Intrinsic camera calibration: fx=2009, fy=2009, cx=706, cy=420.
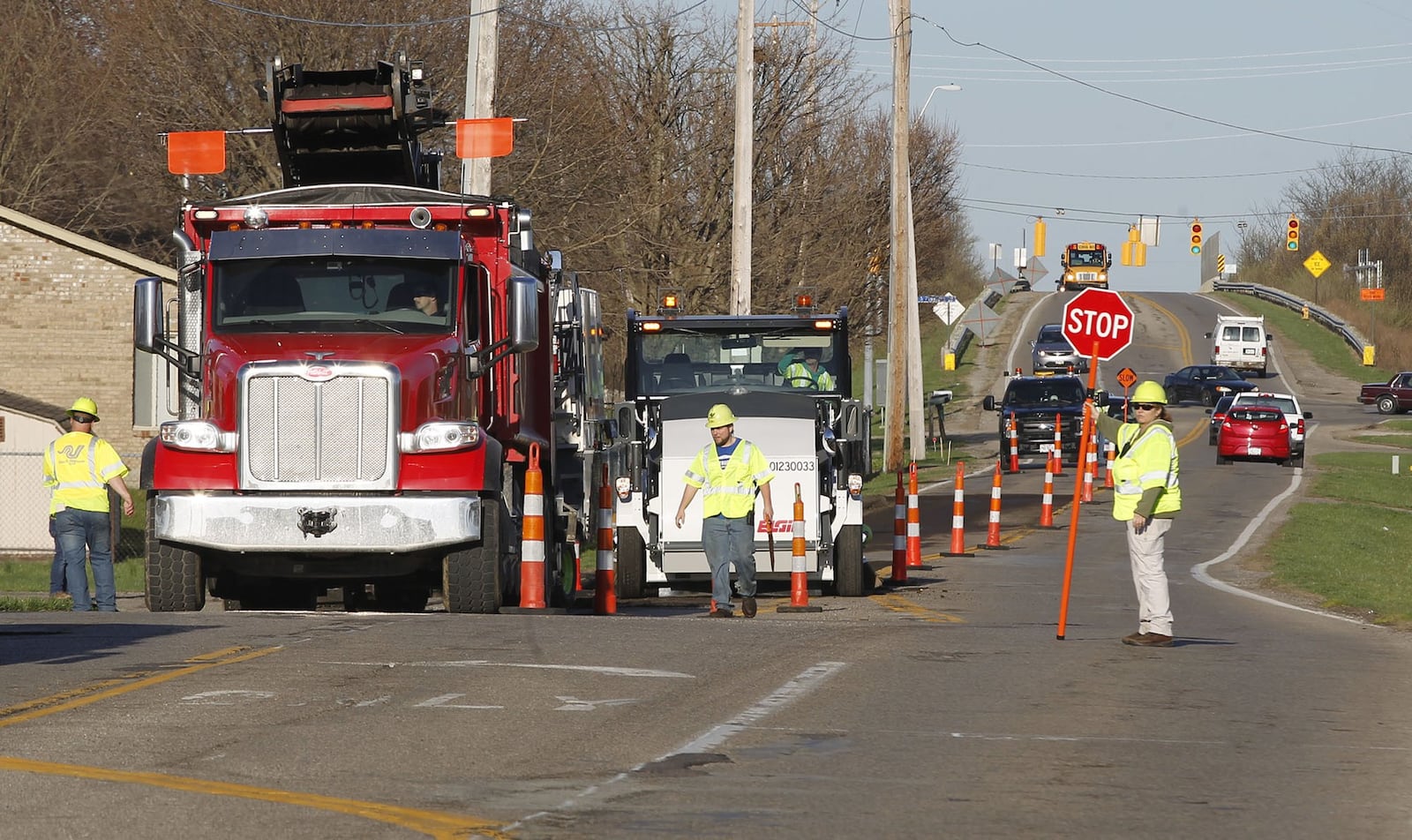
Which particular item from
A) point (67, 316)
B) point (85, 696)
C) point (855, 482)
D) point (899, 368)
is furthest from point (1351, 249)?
point (85, 696)

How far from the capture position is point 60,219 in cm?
4578

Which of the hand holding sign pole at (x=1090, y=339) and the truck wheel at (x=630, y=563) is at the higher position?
the hand holding sign pole at (x=1090, y=339)

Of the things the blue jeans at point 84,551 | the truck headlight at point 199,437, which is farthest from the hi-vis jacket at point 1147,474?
the blue jeans at point 84,551

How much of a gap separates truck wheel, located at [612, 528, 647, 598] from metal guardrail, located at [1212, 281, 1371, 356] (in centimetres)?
7823

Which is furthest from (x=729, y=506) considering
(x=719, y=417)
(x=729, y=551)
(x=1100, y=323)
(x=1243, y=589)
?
(x=1243, y=589)

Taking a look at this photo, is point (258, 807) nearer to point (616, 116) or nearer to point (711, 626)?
point (711, 626)

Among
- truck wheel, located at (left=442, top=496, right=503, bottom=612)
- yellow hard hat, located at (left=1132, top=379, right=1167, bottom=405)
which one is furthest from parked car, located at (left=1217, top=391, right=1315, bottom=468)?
truck wheel, located at (left=442, top=496, right=503, bottom=612)

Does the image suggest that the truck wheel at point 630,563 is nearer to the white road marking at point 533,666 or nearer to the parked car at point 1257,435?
the white road marking at point 533,666

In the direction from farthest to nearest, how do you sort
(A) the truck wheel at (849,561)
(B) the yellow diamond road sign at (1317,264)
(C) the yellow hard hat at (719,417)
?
1. (B) the yellow diamond road sign at (1317,264)
2. (A) the truck wheel at (849,561)
3. (C) the yellow hard hat at (719,417)

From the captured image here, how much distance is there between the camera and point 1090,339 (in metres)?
21.0

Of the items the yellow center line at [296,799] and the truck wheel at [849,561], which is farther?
the truck wheel at [849,561]

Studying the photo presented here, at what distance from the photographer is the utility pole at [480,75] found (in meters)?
24.6

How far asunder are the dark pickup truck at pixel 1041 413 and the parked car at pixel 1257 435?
3695 mm

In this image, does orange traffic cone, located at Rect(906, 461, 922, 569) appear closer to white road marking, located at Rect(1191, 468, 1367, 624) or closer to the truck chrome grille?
white road marking, located at Rect(1191, 468, 1367, 624)
